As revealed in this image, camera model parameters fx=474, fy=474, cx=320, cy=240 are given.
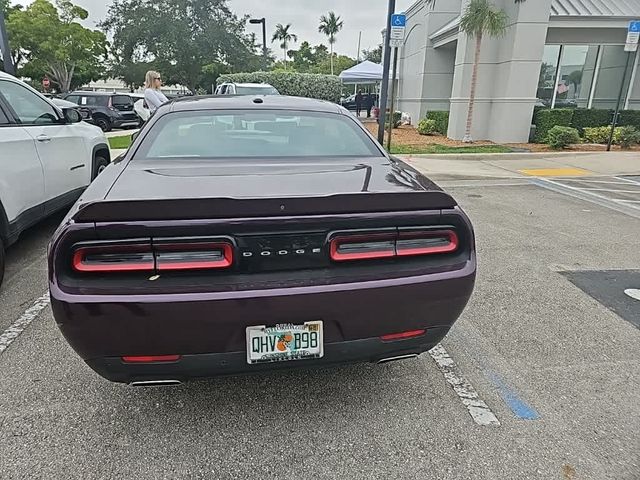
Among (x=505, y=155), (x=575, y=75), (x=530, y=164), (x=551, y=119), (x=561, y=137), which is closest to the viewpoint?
(x=530, y=164)

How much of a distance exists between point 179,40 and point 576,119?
107 ft

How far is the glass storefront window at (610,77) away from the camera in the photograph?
1514 cm

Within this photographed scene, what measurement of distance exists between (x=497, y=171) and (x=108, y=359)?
9717mm

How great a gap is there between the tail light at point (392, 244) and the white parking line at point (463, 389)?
910 mm

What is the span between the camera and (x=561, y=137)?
498 inches

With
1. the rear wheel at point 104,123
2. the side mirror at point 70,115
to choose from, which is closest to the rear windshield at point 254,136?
the side mirror at point 70,115

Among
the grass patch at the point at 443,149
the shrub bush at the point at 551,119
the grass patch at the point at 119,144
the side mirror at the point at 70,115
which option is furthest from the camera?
the shrub bush at the point at 551,119

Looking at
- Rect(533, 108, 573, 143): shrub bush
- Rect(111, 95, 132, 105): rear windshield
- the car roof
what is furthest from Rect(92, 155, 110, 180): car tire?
Rect(111, 95, 132, 105): rear windshield

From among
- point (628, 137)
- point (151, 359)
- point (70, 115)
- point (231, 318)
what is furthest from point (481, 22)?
point (151, 359)

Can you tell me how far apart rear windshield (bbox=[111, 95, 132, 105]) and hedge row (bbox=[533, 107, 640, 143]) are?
1645 centimetres

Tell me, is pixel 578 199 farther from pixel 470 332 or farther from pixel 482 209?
pixel 470 332

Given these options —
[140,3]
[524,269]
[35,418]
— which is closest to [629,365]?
[524,269]

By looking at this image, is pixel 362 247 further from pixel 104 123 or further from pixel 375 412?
pixel 104 123

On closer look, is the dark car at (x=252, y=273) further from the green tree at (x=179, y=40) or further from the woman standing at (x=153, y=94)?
the green tree at (x=179, y=40)
